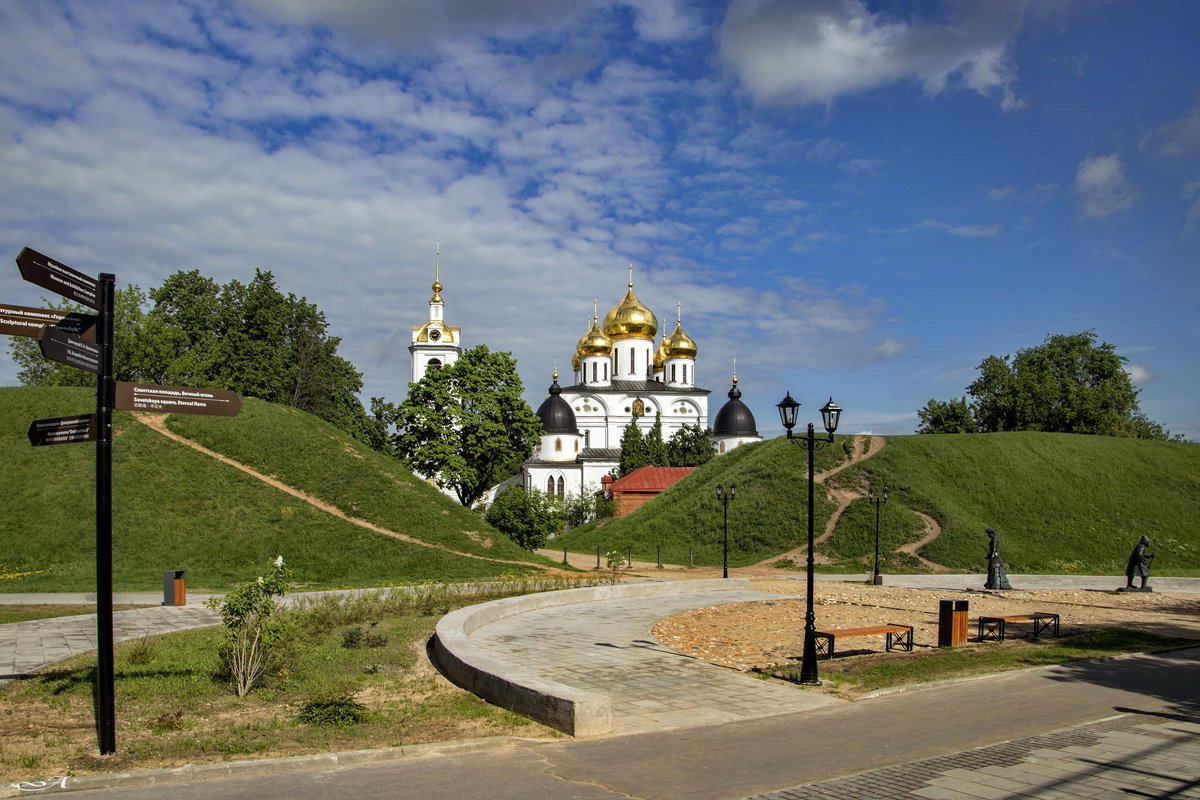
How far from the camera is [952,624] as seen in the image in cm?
1373

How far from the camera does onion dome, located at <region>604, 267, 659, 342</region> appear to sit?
7688 cm

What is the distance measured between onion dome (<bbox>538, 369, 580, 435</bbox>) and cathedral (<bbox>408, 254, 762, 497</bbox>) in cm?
8

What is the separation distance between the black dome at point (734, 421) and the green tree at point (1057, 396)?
45.9 feet

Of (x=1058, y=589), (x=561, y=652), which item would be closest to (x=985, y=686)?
(x=561, y=652)

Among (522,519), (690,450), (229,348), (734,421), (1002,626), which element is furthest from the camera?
(734,421)

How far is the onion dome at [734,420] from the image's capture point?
7119cm

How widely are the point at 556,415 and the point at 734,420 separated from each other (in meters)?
16.1

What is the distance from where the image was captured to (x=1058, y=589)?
25.2m

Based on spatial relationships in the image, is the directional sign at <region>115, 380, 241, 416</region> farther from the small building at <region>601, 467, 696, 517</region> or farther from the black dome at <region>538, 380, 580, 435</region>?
the black dome at <region>538, 380, 580, 435</region>

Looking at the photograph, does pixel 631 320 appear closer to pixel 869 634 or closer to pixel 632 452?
pixel 632 452

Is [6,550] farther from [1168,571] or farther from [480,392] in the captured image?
[1168,571]

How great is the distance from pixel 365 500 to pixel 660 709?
21.9 meters

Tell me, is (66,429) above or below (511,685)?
above

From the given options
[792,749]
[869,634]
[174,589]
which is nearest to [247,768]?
[792,749]
